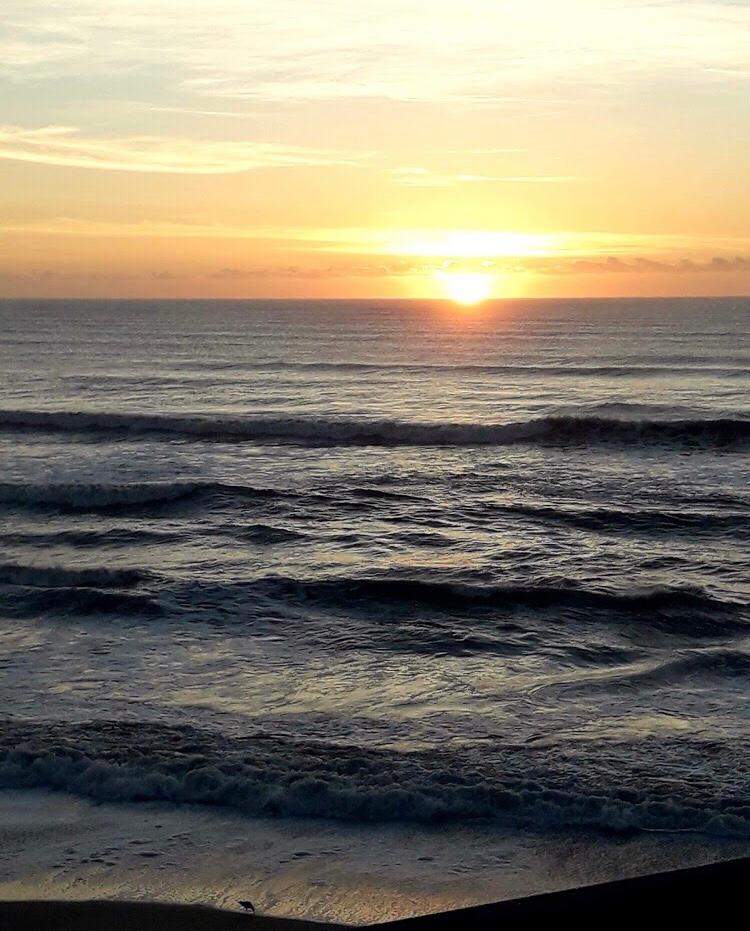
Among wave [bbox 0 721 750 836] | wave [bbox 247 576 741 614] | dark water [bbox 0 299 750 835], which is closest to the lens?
wave [bbox 0 721 750 836]

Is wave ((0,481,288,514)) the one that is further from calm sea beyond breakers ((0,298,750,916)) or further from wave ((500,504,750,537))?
wave ((500,504,750,537))

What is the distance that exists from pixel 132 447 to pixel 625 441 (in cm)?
1277

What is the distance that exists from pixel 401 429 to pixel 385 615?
651 inches

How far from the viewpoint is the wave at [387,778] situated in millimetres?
6488

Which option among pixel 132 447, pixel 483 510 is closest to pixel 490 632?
pixel 483 510

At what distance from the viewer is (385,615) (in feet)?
36.9

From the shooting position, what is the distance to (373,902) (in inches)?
213

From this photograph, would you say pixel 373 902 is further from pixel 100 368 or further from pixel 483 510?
pixel 100 368

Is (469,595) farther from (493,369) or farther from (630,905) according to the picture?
(493,369)

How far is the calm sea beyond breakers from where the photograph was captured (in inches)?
273

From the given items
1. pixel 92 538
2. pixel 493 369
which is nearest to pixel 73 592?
pixel 92 538

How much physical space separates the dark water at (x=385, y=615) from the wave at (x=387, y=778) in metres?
0.02

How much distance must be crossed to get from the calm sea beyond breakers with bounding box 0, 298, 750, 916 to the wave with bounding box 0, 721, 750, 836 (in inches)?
0.9

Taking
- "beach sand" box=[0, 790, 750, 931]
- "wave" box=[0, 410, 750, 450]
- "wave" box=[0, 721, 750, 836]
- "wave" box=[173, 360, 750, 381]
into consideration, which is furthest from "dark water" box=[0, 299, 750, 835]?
"wave" box=[173, 360, 750, 381]
